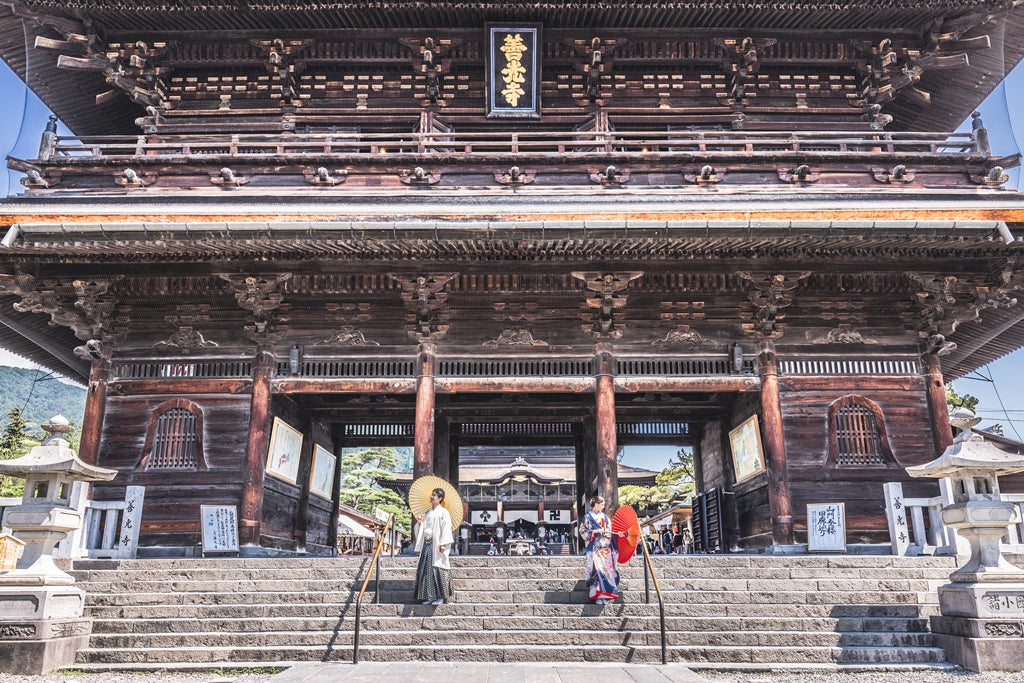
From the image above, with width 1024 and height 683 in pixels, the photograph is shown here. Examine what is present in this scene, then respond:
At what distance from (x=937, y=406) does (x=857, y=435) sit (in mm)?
1461

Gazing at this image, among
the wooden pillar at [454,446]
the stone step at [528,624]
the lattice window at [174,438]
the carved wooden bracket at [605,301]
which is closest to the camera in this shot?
the stone step at [528,624]

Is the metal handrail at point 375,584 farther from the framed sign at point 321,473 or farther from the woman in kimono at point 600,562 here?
the framed sign at point 321,473

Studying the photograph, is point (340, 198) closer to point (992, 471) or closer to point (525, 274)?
point (525, 274)

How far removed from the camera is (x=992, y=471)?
28.0 ft

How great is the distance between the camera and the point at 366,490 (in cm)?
4788

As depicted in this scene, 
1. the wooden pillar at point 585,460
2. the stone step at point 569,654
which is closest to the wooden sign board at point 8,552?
the stone step at point 569,654

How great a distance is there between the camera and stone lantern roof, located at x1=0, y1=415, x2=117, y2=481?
8922mm

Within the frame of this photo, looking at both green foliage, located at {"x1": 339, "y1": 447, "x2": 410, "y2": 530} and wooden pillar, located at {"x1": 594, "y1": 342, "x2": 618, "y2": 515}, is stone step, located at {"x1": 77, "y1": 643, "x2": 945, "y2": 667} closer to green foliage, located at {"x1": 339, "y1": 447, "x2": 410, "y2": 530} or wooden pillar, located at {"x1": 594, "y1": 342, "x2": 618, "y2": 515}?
wooden pillar, located at {"x1": 594, "y1": 342, "x2": 618, "y2": 515}

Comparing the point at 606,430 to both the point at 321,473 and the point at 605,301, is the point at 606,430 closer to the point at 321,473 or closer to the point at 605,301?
the point at 605,301

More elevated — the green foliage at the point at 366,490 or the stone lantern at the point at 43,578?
the green foliage at the point at 366,490

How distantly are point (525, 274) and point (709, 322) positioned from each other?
3.63 metres

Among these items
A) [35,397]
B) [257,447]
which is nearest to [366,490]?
[257,447]

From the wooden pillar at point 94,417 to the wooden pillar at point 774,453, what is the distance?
472 inches

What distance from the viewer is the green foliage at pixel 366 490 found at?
46875mm
